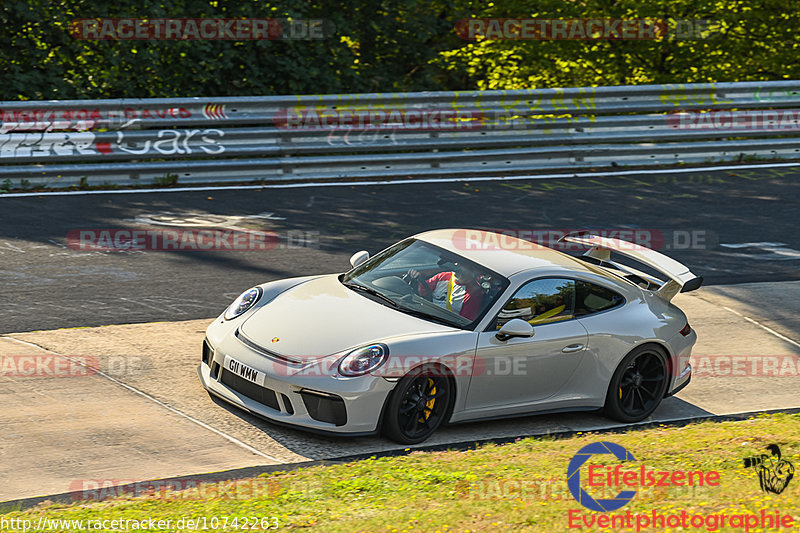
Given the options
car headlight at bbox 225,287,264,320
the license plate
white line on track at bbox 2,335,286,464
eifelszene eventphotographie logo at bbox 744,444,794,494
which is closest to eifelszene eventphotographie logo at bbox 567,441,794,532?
eifelszene eventphotographie logo at bbox 744,444,794,494

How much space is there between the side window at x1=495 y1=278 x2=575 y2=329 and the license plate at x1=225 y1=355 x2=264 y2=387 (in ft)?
5.84

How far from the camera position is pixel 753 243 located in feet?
43.5

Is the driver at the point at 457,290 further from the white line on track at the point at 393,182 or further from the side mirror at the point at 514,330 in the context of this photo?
the white line on track at the point at 393,182

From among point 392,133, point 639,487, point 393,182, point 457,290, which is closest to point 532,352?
point 457,290

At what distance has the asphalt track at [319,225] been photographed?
1009cm

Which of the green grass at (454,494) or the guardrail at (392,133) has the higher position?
the guardrail at (392,133)

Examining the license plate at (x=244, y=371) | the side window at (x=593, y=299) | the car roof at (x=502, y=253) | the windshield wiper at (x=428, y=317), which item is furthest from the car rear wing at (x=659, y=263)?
the license plate at (x=244, y=371)

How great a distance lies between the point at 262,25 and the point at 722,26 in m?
8.99

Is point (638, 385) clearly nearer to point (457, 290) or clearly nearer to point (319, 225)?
point (457, 290)

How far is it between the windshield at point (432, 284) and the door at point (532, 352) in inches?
8.2

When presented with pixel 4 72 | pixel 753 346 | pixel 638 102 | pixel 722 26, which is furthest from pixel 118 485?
pixel 722 26

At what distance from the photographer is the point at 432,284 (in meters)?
7.87
